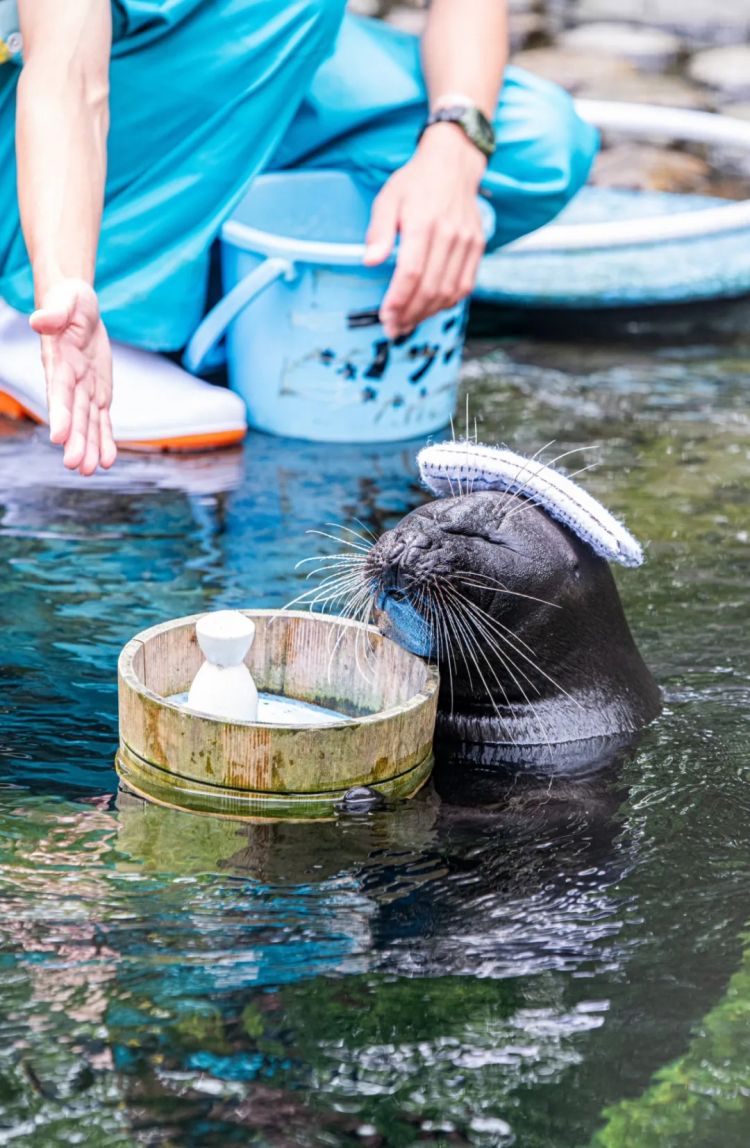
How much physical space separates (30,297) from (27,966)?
302 centimetres

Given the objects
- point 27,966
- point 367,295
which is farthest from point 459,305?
point 27,966

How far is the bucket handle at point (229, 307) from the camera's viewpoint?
470 cm

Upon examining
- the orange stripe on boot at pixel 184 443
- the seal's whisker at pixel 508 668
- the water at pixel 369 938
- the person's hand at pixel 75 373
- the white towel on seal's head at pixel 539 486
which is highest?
the person's hand at pixel 75 373

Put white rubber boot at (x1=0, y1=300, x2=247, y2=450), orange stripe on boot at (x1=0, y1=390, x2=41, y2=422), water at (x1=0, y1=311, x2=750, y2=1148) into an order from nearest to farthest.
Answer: water at (x1=0, y1=311, x2=750, y2=1148) → white rubber boot at (x1=0, y1=300, x2=247, y2=450) → orange stripe on boot at (x1=0, y1=390, x2=41, y2=422)

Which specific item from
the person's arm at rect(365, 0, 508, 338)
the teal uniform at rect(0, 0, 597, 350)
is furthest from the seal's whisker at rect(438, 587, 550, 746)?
the teal uniform at rect(0, 0, 597, 350)

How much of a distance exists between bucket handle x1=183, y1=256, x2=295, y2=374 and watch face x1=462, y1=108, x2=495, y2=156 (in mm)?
663

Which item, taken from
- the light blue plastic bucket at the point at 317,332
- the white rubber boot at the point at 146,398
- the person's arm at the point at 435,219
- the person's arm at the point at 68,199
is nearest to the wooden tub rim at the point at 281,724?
the person's arm at the point at 68,199

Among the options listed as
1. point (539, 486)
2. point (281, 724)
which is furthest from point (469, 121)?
point (281, 724)

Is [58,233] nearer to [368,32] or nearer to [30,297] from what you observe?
[30,297]

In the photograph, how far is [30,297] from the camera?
488 centimetres

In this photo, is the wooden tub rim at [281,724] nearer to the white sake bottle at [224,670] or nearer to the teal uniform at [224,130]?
the white sake bottle at [224,670]

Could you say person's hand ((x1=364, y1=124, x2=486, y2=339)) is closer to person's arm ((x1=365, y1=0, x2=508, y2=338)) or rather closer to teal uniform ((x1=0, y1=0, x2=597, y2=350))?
person's arm ((x1=365, y1=0, x2=508, y2=338))

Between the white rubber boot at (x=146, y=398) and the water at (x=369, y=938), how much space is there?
41.9 inches

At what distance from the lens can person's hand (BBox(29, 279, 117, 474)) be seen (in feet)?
9.49
